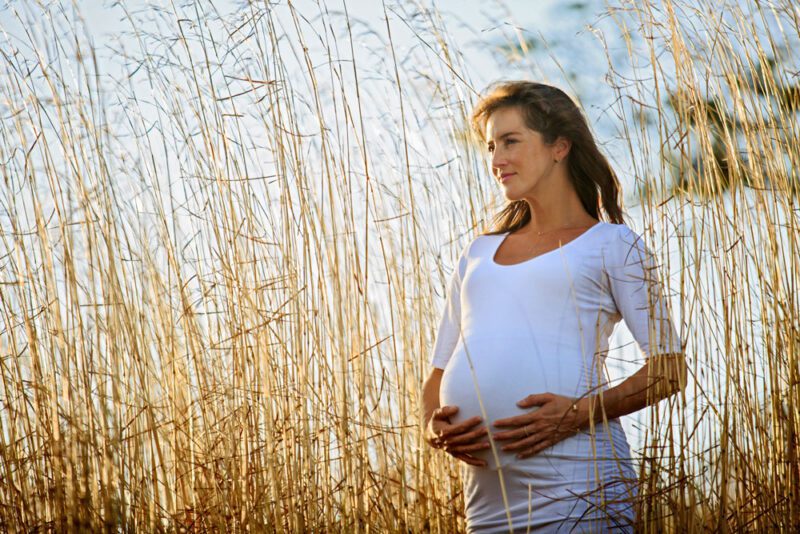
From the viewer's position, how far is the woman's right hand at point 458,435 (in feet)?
4.74

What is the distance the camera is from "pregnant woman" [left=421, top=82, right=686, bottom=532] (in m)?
1.40

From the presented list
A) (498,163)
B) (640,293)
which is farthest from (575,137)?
(640,293)

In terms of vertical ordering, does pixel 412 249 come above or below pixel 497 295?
above

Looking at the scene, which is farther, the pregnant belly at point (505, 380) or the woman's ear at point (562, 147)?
the woman's ear at point (562, 147)

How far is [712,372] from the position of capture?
1551mm

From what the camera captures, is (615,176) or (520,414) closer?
(520,414)

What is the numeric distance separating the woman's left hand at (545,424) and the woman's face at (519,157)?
395 millimetres

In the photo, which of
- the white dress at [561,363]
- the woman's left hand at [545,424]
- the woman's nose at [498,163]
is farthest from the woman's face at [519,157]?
the woman's left hand at [545,424]

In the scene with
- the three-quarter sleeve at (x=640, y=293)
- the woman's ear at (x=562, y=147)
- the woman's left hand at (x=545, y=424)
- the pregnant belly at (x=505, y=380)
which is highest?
the woman's ear at (x=562, y=147)

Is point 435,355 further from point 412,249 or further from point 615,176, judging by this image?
point 615,176

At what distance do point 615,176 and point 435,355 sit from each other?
1.53 feet

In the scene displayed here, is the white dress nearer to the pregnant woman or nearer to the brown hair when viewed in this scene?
the pregnant woman

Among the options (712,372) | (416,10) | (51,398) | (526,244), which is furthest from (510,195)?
(51,398)

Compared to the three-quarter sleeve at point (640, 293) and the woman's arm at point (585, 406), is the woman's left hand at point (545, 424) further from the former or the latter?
the three-quarter sleeve at point (640, 293)
